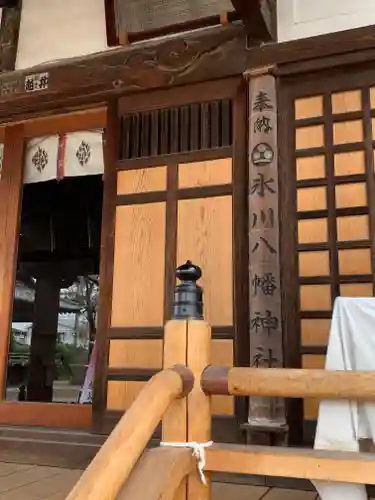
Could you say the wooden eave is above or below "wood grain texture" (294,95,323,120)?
above

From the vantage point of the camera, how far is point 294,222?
10.3 feet

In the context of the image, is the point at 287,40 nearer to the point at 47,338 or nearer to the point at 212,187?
the point at 212,187

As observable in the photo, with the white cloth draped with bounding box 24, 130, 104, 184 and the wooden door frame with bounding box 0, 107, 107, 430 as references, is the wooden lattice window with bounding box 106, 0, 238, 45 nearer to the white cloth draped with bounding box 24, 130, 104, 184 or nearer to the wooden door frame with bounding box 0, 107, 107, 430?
the wooden door frame with bounding box 0, 107, 107, 430

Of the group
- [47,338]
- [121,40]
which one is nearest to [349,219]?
[121,40]

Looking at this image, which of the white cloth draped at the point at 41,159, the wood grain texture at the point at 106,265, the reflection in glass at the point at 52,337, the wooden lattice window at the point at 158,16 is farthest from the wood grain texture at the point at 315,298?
the reflection in glass at the point at 52,337

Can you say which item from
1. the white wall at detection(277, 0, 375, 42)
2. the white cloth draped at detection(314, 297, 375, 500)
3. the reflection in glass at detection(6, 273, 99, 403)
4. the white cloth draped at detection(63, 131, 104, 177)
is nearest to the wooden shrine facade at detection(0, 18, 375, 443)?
the white wall at detection(277, 0, 375, 42)

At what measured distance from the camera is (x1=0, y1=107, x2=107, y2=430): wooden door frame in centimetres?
360

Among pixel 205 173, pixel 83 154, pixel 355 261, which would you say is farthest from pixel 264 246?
pixel 83 154

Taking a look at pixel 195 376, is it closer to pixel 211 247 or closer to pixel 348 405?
pixel 348 405

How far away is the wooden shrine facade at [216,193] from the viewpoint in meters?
3.02

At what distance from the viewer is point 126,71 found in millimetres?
3701

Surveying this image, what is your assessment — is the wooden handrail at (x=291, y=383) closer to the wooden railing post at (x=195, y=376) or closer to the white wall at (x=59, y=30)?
the wooden railing post at (x=195, y=376)

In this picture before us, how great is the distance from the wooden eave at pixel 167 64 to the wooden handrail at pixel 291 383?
7.48 feet

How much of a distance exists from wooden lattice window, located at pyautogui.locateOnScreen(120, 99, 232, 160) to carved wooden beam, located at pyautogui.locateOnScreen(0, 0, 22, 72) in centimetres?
122
